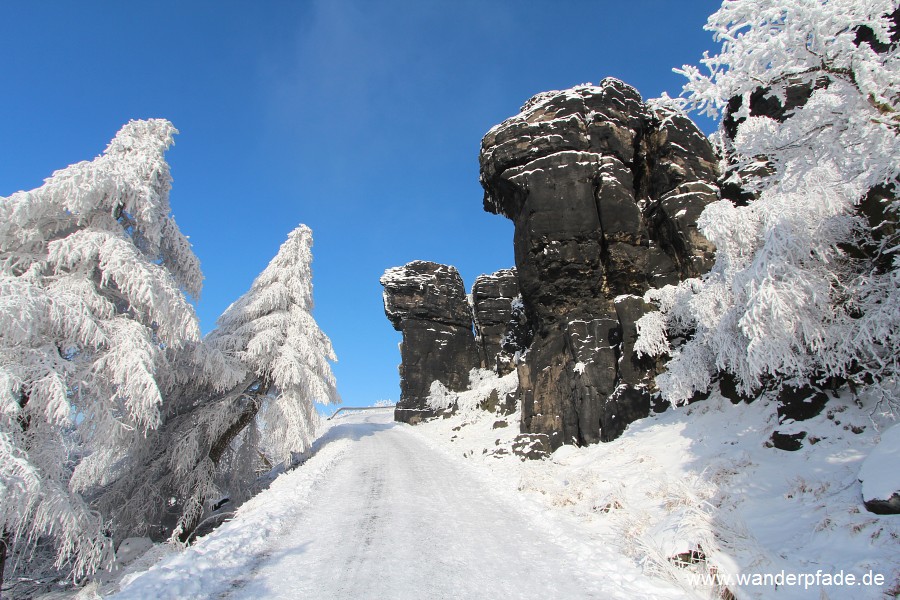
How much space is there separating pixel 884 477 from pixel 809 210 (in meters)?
5.76

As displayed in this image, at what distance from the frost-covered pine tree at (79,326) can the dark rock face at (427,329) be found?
1092 inches

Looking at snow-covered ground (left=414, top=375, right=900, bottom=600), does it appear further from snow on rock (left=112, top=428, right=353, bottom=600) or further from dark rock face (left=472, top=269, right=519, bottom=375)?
dark rock face (left=472, top=269, right=519, bottom=375)

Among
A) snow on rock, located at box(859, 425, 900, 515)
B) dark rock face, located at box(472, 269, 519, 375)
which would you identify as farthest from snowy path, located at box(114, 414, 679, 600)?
dark rock face, located at box(472, 269, 519, 375)

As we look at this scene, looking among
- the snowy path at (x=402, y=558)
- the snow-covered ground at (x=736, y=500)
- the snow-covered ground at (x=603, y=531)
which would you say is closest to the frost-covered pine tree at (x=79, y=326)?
the snow-covered ground at (x=603, y=531)

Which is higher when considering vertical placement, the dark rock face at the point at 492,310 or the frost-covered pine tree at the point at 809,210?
the dark rock face at the point at 492,310

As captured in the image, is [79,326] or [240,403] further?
[240,403]

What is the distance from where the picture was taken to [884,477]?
540 centimetres

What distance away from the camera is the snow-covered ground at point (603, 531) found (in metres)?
5.23

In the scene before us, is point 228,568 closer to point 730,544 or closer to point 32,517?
point 32,517

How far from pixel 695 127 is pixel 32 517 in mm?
25293

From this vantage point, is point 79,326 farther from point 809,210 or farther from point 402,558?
point 809,210

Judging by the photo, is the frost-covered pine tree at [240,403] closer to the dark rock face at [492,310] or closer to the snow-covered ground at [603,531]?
the snow-covered ground at [603,531]

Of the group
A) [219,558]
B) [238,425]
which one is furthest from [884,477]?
Result: [238,425]

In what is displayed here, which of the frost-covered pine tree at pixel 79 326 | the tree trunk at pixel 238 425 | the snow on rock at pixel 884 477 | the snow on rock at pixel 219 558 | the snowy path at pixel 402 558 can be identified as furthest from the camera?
the tree trunk at pixel 238 425
